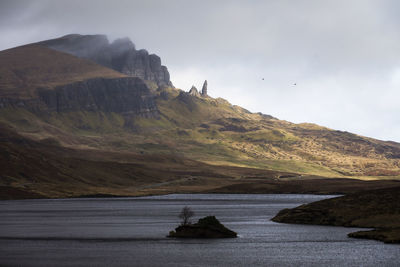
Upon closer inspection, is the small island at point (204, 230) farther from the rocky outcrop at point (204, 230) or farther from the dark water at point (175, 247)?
the dark water at point (175, 247)

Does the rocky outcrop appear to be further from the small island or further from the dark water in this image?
the dark water

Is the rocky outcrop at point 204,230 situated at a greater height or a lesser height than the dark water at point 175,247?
greater

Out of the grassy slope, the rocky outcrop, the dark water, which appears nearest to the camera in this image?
the dark water

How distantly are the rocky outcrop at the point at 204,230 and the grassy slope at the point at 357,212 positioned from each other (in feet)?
68.8

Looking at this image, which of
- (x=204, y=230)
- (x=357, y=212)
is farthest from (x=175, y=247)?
(x=357, y=212)

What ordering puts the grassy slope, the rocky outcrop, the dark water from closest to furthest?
the dark water → the rocky outcrop → the grassy slope

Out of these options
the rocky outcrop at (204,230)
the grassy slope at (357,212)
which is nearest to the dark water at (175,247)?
the rocky outcrop at (204,230)

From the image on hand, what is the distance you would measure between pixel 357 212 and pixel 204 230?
Answer: 36.1 m

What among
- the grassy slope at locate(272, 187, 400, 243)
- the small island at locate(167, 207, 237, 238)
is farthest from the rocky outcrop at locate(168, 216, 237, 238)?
the grassy slope at locate(272, 187, 400, 243)

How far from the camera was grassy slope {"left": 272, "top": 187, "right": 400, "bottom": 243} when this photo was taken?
10794cm

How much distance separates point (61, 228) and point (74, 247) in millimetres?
32877

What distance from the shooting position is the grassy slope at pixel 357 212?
354 feet

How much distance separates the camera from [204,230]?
321 ft

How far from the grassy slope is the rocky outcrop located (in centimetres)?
2096
